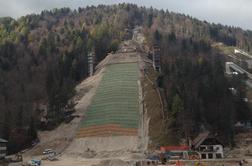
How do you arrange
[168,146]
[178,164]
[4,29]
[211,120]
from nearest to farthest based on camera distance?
[178,164]
[168,146]
[211,120]
[4,29]

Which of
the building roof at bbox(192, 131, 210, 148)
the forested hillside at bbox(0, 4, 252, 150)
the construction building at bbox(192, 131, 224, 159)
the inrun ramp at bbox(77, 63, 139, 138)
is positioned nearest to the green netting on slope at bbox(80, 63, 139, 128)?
the inrun ramp at bbox(77, 63, 139, 138)

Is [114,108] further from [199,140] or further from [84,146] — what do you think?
[199,140]

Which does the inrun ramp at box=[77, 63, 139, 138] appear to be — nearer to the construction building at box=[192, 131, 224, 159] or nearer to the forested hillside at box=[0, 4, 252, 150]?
the forested hillside at box=[0, 4, 252, 150]

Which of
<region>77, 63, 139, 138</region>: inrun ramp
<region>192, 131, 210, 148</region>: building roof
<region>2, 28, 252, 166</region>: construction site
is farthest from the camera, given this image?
<region>77, 63, 139, 138</region>: inrun ramp

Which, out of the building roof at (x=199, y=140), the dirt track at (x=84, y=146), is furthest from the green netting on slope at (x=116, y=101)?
the building roof at (x=199, y=140)

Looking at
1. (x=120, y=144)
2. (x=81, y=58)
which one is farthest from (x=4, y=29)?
(x=120, y=144)

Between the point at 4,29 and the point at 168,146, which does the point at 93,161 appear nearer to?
the point at 168,146

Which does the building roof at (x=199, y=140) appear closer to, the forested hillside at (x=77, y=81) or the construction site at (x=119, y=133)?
the construction site at (x=119, y=133)
